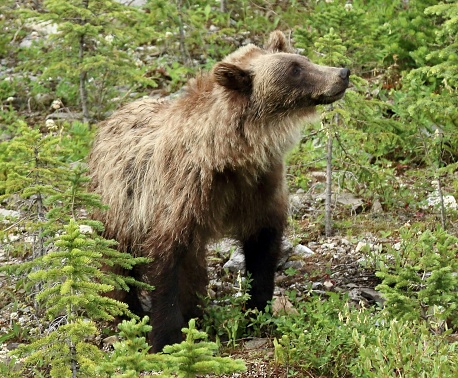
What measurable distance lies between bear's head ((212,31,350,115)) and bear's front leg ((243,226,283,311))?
104cm

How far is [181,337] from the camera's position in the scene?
5.78m

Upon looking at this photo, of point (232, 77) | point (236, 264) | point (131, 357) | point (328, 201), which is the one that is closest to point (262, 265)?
point (236, 264)

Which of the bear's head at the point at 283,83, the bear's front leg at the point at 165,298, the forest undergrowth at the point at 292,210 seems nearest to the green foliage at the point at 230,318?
the forest undergrowth at the point at 292,210

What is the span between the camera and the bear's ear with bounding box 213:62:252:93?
5.36m

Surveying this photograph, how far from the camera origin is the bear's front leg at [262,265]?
602 centimetres

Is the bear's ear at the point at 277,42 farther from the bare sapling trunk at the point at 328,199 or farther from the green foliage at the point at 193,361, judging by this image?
the green foliage at the point at 193,361

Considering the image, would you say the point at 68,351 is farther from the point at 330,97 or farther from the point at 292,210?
the point at 292,210

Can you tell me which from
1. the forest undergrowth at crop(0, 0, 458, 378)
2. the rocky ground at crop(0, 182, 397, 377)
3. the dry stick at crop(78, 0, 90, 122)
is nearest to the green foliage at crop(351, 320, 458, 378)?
the forest undergrowth at crop(0, 0, 458, 378)

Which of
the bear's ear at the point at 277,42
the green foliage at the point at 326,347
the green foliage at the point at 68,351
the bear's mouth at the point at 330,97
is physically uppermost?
the bear's ear at the point at 277,42

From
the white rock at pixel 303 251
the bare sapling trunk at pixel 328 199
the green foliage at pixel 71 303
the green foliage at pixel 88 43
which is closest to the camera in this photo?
the green foliage at pixel 71 303

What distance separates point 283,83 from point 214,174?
755 millimetres

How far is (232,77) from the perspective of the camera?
542 centimetres

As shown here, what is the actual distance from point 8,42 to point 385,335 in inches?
358

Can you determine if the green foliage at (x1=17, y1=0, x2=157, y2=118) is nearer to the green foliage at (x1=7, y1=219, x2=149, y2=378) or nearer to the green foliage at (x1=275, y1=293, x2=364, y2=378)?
the green foliage at (x1=275, y1=293, x2=364, y2=378)
